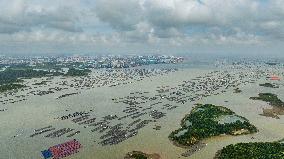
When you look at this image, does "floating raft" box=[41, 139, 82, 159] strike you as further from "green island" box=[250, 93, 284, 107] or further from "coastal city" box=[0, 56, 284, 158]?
"green island" box=[250, 93, 284, 107]

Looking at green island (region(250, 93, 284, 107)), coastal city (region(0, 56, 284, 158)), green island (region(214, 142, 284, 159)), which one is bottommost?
coastal city (region(0, 56, 284, 158))

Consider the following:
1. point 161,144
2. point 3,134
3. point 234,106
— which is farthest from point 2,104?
point 234,106

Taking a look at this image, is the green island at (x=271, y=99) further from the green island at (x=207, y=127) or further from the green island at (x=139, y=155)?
the green island at (x=139, y=155)

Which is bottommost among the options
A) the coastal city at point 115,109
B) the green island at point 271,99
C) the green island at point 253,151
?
the coastal city at point 115,109

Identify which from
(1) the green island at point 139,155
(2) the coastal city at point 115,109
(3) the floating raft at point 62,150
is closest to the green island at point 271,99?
(2) the coastal city at point 115,109

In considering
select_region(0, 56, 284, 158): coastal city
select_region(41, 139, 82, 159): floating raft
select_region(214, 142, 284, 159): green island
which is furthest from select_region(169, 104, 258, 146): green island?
select_region(41, 139, 82, 159): floating raft

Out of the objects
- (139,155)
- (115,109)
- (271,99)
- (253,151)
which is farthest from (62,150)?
(271,99)

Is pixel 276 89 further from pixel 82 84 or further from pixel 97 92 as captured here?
pixel 82 84
